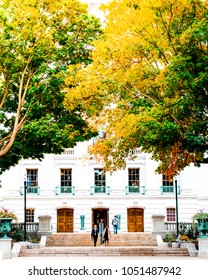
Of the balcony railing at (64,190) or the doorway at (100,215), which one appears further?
the balcony railing at (64,190)

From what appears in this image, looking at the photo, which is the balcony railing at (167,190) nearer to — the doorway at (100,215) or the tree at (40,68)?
the doorway at (100,215)

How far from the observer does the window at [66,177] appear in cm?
4931

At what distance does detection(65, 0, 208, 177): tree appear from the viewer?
2281 cm

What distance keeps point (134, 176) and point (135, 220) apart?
12.6 feet

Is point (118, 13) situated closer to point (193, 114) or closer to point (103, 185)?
point (193, 114)

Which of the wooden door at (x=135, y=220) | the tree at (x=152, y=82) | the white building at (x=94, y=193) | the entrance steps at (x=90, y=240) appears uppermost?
the tree at (x=152, y=82)

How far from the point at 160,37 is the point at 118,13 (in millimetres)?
2377

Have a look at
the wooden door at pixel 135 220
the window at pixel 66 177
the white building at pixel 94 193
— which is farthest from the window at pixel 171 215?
the window at pixel 66 177

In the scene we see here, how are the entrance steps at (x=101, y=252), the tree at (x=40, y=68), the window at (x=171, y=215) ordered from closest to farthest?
the tree at (x=40, y=68), the entrance steps at (x=101, y=252), the window at (x=171, y=215)

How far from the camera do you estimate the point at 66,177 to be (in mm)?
49438

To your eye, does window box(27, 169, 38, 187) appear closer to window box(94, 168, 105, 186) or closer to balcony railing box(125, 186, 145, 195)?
window box(94, 168, 105, 186)

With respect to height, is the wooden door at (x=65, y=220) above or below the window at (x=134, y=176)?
below

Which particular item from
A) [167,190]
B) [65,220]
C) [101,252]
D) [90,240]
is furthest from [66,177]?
[101,252]
